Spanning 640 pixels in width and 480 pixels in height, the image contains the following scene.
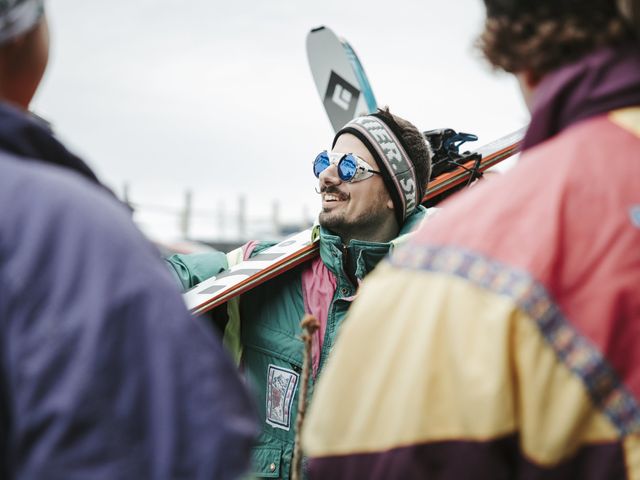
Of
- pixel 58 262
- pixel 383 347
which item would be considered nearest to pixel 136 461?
pixel 58 262

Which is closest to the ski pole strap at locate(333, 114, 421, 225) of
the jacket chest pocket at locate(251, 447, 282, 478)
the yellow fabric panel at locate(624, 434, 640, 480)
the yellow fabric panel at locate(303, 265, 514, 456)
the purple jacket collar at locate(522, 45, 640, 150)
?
the jacket chest pocket at locate(251, 447, 282, 478)

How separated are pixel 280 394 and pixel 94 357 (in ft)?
6.60

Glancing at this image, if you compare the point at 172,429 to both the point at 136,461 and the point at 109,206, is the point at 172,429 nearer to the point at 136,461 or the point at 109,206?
the point at 136,461

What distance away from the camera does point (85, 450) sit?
0.82 m

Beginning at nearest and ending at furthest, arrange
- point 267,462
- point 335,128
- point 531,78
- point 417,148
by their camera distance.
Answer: point 531,78, point 267,462, point 417,148, point 335,128

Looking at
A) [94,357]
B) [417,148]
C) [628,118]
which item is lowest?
[417,148]

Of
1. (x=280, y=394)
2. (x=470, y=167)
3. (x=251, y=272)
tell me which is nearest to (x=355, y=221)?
(x=251, y=272)

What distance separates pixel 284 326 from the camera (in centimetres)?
288

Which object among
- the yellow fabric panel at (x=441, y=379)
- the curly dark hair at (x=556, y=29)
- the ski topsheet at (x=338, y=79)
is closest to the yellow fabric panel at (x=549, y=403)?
the yellow fabric panel at (x=441, y=379)

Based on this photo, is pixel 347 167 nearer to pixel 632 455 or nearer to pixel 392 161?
pixel 392 161

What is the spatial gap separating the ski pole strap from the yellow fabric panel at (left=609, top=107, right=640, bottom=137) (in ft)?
7.34

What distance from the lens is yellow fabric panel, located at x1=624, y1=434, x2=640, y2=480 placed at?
0.99 metres

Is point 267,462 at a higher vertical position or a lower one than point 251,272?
lower

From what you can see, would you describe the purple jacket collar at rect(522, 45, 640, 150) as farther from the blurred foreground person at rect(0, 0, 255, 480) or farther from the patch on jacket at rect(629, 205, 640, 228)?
the blurred foreground person at rect(0, 0, 255, 480)
